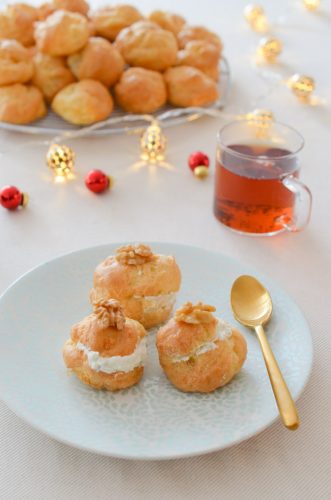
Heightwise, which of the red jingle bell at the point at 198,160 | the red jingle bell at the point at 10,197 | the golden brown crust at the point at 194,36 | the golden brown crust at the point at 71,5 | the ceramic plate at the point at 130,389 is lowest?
the red jingle bell at the point at 10,197

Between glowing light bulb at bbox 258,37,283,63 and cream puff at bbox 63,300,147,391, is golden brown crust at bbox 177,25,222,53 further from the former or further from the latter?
cream puff at bbox 63,300,147,391

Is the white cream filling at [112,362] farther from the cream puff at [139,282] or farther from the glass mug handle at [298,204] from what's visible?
the glass mug handle at [298,204]

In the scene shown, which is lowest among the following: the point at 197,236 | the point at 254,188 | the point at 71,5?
the point at 197,236

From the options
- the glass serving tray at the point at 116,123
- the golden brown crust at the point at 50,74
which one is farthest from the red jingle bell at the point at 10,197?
the golden brown crust at the point at 50,74

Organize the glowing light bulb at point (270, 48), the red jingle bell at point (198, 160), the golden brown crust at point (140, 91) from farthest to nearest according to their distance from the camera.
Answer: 1. the glowing light bulb at point (270, 48)
2. the golden brown crust at point (140, 91)
3. the red jingle bell at point (198, 160)

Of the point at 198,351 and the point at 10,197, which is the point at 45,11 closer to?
the point at 10,197

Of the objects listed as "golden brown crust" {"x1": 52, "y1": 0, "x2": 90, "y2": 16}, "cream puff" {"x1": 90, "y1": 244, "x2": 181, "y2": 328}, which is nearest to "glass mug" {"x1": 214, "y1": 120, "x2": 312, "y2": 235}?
"cream puff" {"x1": 90, "y1": 244, "x2": 181, "y2": 328}

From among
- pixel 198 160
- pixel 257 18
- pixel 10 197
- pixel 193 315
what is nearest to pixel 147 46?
pixel 198 160
